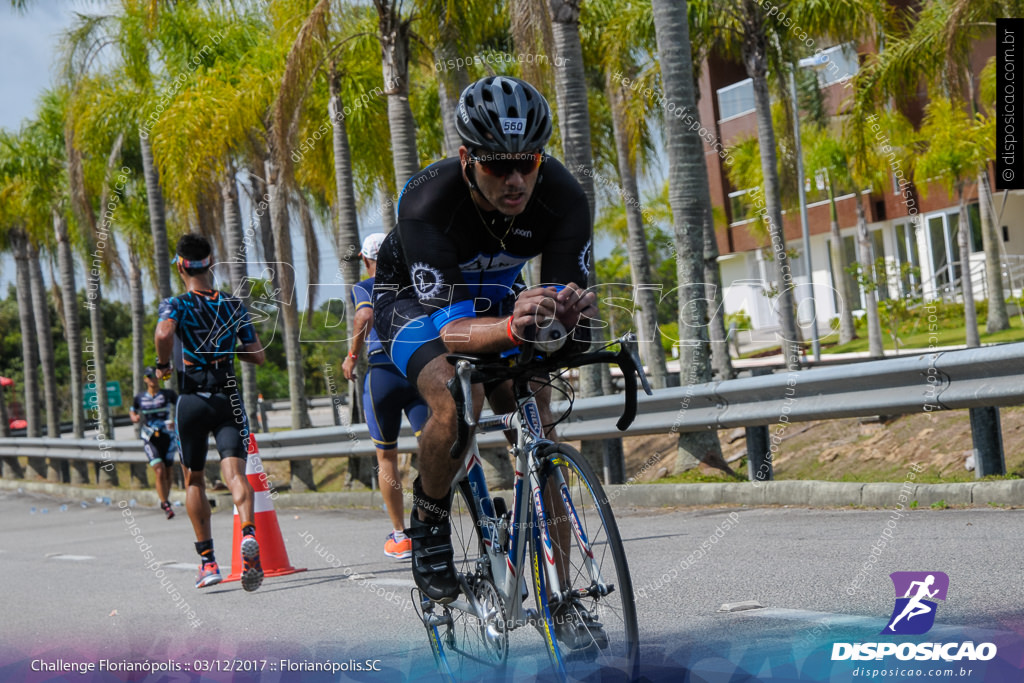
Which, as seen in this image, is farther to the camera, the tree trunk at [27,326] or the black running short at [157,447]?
the tree trunk at [27,326]

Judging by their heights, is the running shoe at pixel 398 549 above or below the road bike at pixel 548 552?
below

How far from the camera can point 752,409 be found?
9023 mm

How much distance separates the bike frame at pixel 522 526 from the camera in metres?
3.55

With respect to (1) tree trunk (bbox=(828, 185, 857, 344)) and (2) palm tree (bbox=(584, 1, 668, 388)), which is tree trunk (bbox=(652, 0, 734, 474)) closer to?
(2) palm tree (bbox=(584, 1, 668, 388))

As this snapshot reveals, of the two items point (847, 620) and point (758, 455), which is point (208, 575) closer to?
point (758, 455)

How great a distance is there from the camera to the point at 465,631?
421 centimetres

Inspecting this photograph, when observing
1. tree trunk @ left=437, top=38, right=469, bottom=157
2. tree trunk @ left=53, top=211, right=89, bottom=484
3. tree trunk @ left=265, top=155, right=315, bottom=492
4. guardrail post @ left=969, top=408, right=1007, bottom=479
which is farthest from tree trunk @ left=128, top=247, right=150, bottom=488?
guardrail post @ left=969, top=408, right=1007, bottom=479

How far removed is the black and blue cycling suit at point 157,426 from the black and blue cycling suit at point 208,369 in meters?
8.00

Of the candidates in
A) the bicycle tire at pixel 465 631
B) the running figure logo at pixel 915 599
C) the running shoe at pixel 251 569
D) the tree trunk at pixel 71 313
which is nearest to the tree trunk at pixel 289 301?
the running shoe at pixel 251 569

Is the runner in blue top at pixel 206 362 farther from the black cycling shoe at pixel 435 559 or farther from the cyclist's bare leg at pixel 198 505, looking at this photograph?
the black cycling shoe at pixel 435 559

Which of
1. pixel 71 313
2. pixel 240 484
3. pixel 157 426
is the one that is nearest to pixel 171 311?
pixel 240 484

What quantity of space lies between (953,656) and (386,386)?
4.77 meters

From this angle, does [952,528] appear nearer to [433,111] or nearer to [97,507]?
[97,507]

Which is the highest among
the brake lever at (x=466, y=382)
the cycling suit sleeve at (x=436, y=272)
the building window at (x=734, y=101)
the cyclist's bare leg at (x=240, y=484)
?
the building window at (x=734, y=101)
